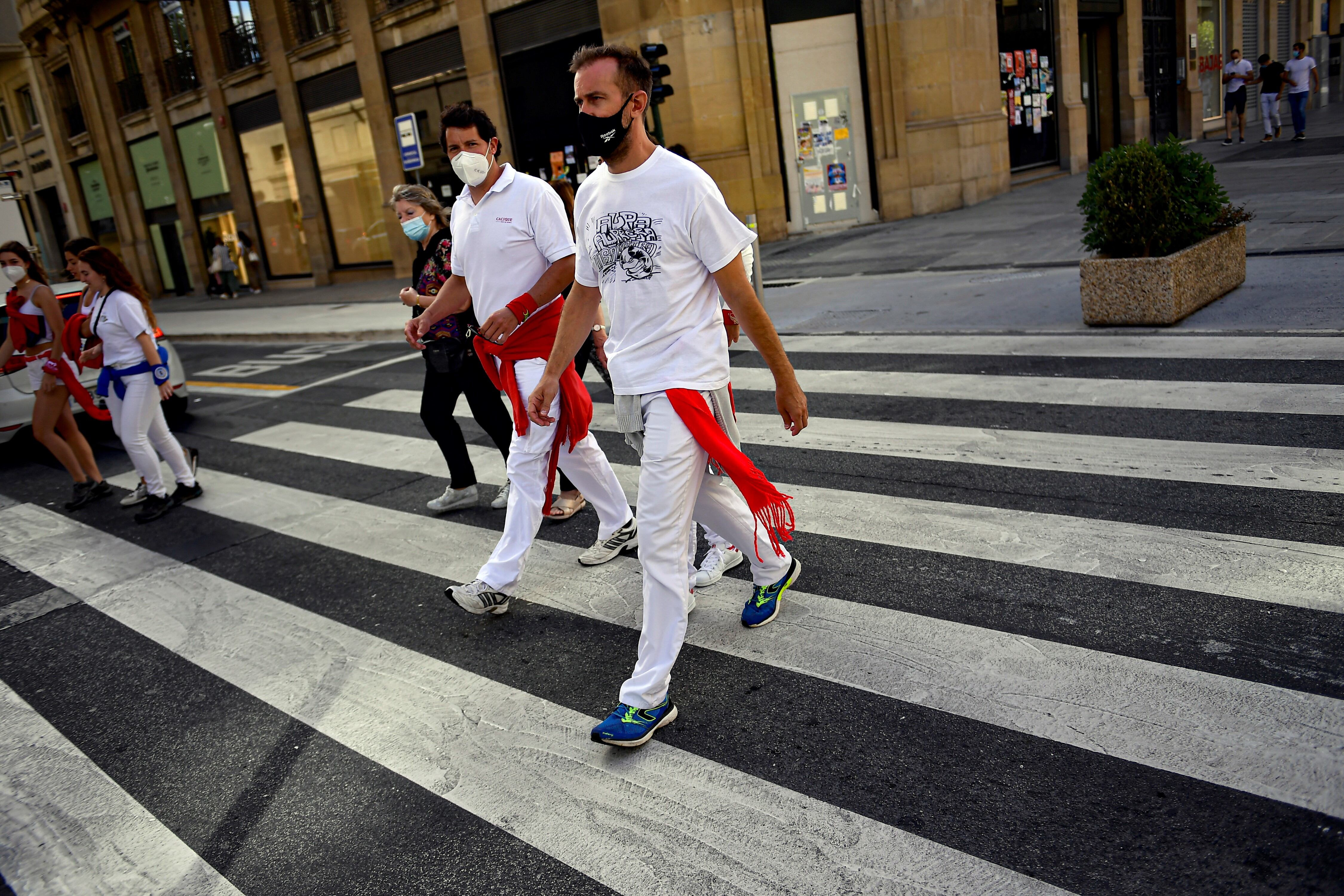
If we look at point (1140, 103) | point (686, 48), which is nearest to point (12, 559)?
point (686, 48)

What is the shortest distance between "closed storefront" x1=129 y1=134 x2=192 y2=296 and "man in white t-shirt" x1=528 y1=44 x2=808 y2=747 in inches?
1328

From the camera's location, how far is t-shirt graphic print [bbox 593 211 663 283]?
310 cm

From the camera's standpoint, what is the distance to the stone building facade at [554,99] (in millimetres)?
17703

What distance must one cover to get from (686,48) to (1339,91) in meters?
32.5

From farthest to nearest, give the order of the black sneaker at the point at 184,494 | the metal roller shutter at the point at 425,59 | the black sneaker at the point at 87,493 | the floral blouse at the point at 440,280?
the metal roller shutter at the point at 425,59, the black sneaker at the point at 87,493, the black sneaker at the point at 184,494, the floral blouse at the point at 440,280

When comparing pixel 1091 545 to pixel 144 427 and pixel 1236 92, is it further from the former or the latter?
pixel 1236 92

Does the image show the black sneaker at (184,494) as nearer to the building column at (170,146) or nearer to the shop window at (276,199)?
the shop window at (276,199)

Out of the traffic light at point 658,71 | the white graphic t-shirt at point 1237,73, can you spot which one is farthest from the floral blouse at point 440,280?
the white graphic t-shirt at point 1237,73

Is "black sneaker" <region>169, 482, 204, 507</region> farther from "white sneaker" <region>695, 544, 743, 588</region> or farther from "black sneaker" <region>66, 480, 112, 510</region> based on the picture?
"white sneaker" <region>695, 544, 743, 588</region>

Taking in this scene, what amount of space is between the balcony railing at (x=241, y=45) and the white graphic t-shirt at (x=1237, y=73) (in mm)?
24332

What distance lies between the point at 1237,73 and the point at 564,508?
21.7 metres

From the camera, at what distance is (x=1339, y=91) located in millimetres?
36938

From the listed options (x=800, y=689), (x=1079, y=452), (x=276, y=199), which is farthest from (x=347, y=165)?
(x=800, y=689)

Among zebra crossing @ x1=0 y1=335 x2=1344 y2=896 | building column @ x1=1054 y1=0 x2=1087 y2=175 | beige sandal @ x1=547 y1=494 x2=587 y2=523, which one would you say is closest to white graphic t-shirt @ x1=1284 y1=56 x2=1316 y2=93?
building column @ x1=1054 y1=0 x2=1087 y2=175
